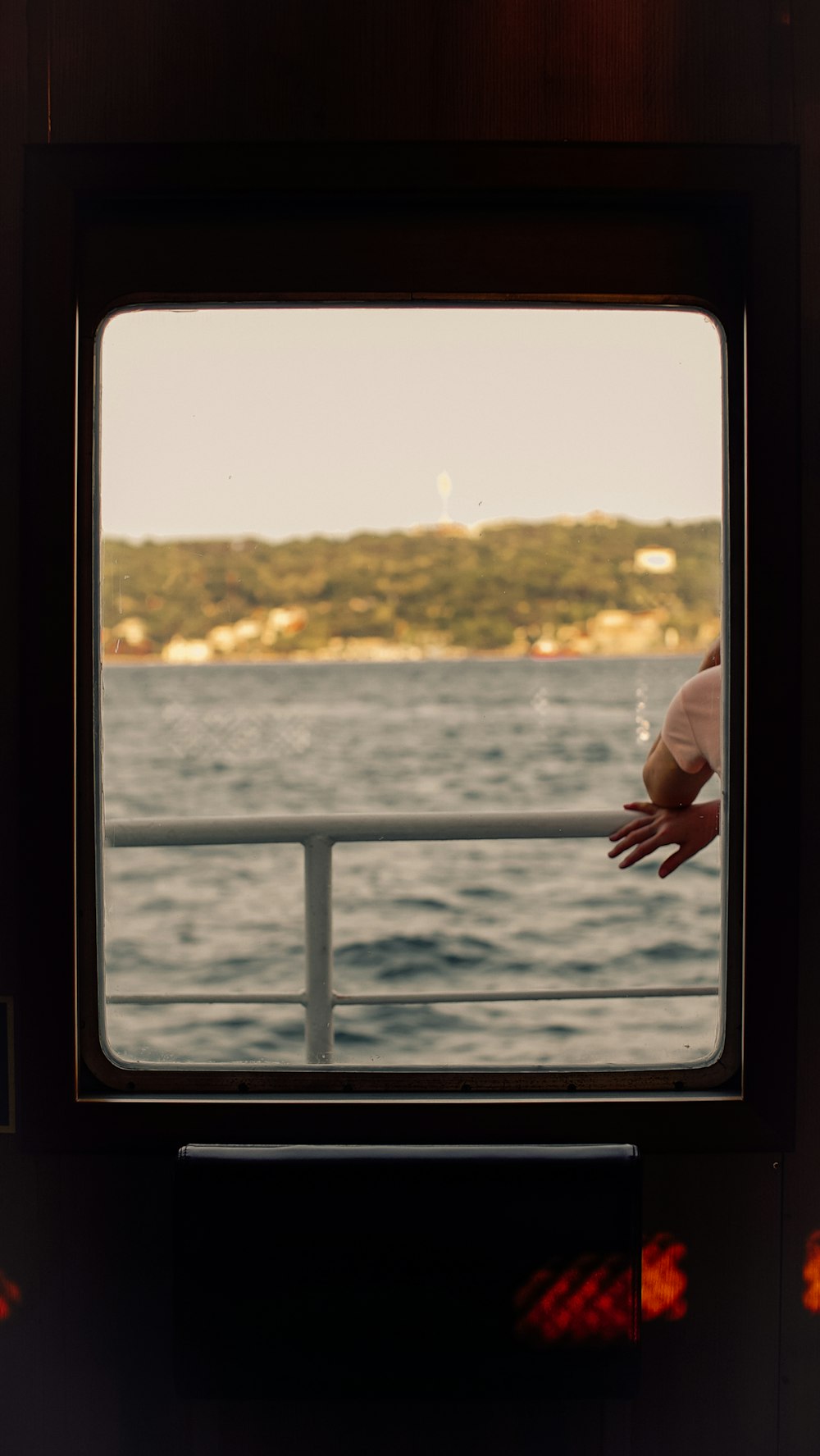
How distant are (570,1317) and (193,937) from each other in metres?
15.3

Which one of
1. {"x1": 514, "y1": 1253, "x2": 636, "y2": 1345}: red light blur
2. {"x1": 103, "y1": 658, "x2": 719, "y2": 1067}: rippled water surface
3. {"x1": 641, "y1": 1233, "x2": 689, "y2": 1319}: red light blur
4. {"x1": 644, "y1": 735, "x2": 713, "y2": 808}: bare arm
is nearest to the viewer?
{"x1": 514, "y1": 1253, "x2": 636, "y2": 1345}: red light blur

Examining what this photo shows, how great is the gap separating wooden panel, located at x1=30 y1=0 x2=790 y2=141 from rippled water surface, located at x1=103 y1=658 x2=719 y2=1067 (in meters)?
0.77

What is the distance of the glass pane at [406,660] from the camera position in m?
1.57

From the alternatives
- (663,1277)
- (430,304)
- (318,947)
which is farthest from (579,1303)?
(430,304)

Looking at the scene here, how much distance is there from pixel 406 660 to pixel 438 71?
2234 cm

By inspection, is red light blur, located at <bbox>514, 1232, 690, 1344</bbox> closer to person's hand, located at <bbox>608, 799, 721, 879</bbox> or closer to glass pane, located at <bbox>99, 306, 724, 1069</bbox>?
glass pane, located at <bbox>99, 306, 724, 1069</bbox>

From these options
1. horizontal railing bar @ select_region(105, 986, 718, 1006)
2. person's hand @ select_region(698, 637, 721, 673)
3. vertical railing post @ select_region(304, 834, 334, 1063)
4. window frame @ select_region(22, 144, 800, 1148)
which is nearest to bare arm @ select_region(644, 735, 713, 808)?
person's hand @ select_region(698, 637, 721, 673)

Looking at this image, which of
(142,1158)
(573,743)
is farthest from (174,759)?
(142,1158)

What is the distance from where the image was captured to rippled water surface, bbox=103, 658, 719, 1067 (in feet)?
28.7

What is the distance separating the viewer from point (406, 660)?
23656mm

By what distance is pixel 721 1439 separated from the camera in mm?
1402

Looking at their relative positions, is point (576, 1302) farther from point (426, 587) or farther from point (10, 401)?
point (426, 587)

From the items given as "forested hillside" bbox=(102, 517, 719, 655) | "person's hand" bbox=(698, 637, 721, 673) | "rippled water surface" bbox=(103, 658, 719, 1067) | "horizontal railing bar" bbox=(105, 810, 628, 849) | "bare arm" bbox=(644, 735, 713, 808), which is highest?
"forested hillside" bbox=(102, 517, 719, 655)

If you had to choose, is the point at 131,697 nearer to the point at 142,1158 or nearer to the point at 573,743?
the point at 573,743
